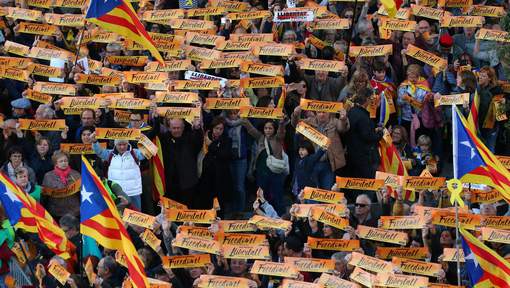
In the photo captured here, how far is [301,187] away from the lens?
28859 millimetres

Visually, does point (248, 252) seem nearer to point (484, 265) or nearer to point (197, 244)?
point (197, 244)

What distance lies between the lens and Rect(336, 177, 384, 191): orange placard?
2797 cm

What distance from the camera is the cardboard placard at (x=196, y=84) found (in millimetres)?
30047

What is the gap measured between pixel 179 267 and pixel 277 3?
6.80 m

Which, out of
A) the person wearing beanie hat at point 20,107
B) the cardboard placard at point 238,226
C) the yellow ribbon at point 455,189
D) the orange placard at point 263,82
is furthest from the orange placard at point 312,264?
the person wearing beanie hat at point 20,107

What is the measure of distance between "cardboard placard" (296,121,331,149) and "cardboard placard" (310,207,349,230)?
1421mm

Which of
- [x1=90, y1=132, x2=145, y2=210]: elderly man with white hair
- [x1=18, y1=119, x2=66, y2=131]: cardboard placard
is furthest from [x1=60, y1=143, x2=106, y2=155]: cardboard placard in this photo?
[x1=18, y1=119, x2=66, y2=131]: cardboard placard

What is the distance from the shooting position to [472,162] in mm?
25562

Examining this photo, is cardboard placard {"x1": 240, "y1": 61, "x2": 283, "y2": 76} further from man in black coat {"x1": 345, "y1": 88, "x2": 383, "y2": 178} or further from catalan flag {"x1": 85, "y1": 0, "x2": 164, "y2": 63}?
catalan flag {"x1": 85, "y1": 0, "x2": 164, "y2": 63}

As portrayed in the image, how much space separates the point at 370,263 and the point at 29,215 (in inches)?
162

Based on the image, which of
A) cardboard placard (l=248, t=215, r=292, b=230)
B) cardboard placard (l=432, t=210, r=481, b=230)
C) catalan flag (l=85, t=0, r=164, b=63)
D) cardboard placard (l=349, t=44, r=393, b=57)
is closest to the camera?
cardboard placard (l=432, t=210, r=481, b=230)

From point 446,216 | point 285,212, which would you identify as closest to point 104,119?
point 285,212

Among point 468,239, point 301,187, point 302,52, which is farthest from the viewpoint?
point 302,52

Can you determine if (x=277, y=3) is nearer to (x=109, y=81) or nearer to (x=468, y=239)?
(x=109, y=81)
